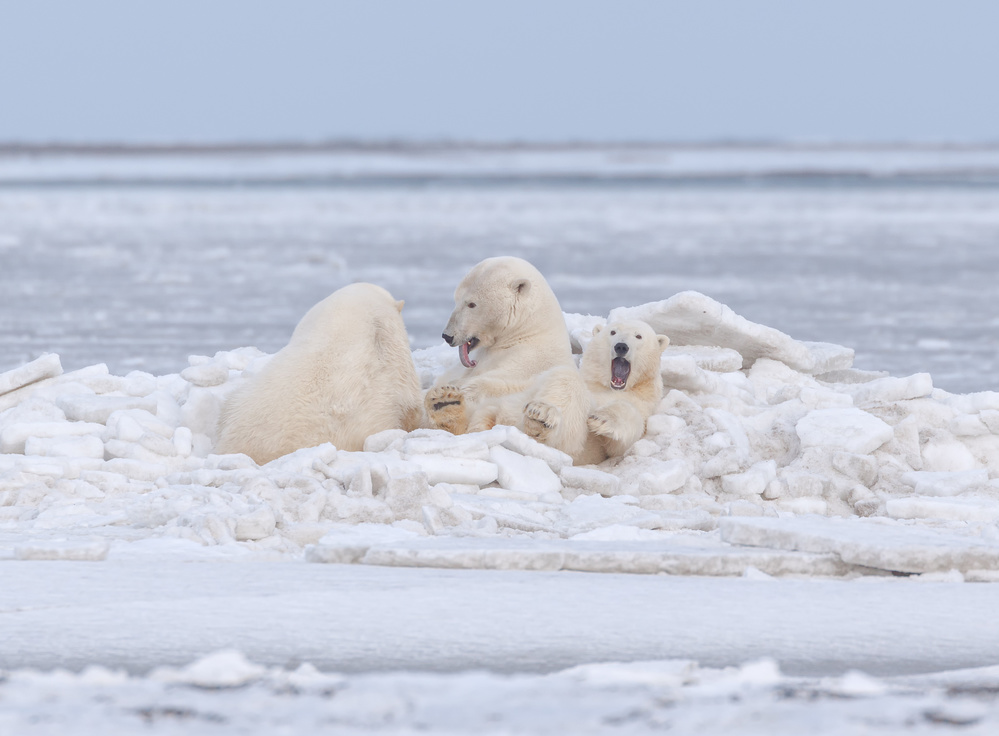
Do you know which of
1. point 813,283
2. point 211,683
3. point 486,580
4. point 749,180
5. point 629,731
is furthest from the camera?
point 749,180

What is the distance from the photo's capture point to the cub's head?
5941 millimetres

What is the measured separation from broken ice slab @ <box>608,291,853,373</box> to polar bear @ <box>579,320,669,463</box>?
70cm

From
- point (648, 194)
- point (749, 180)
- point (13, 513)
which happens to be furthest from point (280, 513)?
point (749, 180)

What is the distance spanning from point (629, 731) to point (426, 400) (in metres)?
3.08

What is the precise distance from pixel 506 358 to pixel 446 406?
66cm

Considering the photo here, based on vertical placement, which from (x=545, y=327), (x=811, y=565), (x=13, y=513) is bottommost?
(x=13, y=513)

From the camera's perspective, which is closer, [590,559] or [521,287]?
[590,559]

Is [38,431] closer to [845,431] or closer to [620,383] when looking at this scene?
[620,383]

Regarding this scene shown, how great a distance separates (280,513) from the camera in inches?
174

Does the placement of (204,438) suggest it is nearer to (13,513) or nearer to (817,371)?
(13,513)

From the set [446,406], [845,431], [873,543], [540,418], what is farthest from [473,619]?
[845,431]

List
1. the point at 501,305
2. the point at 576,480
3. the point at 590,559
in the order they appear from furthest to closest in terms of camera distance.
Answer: the point at 501,305 < the point at 576,480 < the point at 590,559

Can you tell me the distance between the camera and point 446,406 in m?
5.42

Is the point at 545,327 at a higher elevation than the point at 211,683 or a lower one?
higher
